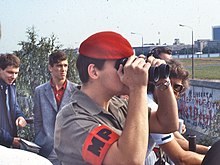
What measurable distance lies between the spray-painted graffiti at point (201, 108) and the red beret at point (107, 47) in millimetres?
2938

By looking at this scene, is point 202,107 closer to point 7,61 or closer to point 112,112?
point 7,61

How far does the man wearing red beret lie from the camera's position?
1087mm

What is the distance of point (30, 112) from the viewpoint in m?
3.46

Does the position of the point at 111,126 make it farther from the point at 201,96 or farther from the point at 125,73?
the point at 201,96

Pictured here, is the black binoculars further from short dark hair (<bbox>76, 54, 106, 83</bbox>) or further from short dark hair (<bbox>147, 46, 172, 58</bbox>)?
short dark hair (<bbox>147, 46, 172, 58</bbox>)

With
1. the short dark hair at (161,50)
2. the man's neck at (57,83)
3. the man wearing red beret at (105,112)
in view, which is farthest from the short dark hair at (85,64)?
the man's neck at (57,83)

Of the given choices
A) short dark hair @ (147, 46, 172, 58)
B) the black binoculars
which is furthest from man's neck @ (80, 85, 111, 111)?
short dark hair @ (147, 46, 172, 58)

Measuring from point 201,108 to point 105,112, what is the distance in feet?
10.6

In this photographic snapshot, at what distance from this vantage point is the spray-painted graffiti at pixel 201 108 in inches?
160

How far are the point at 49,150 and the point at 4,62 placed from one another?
2.01ft

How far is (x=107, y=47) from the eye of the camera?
1192mm

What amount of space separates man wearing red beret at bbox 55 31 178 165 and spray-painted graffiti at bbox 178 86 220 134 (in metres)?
2.89

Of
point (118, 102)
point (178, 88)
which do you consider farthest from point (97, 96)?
point (178, 88)

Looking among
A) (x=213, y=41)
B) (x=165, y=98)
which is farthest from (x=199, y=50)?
(x=165, y=98)
